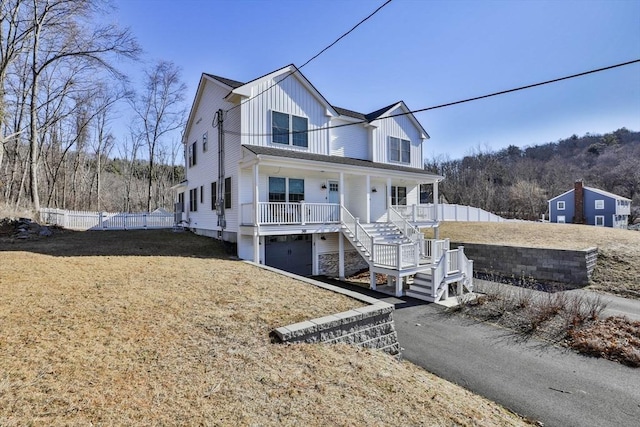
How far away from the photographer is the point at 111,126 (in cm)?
3453

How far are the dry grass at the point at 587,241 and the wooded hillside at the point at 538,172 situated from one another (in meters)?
33.5

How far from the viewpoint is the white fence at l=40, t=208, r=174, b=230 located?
18438 millimetres

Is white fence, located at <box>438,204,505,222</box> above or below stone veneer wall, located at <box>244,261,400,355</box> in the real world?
above

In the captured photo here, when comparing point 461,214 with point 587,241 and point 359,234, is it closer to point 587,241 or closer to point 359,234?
point 587,241

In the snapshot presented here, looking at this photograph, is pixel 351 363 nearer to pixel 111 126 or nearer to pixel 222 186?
pixel 222 186

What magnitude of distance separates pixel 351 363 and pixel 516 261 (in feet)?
44.0

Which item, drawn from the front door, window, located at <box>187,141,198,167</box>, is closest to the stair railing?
the front door

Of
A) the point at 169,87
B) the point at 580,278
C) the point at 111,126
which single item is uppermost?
the point at 169,87

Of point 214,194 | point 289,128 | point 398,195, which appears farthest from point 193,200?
point 398,195

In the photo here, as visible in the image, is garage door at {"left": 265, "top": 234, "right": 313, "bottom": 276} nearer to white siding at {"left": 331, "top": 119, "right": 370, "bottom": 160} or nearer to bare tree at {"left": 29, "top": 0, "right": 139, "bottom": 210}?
white siding at {"left": 331, "top": 119, "right": 370, "bottom": 160}

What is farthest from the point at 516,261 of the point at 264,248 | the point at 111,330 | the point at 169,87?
the point at 169,87

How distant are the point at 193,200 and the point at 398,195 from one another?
12.3 meters

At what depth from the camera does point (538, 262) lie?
13.8m

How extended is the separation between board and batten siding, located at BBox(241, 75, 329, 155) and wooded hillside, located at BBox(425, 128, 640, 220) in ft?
148
